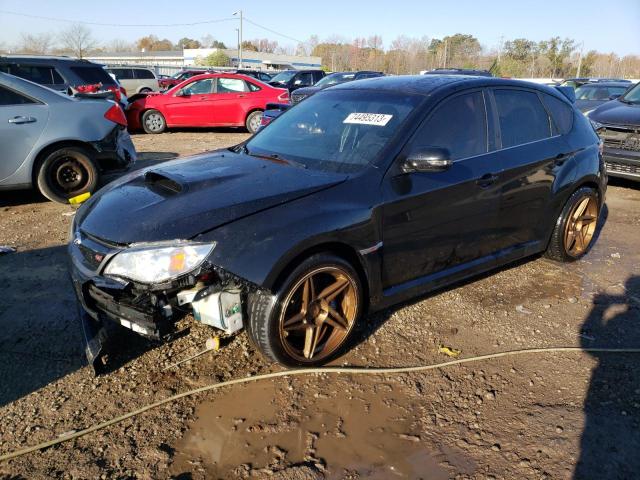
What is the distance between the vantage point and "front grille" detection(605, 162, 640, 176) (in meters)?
7.54

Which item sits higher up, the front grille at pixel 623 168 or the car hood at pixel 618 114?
the car hood at pixel 618 114

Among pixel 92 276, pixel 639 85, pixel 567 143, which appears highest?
pixel 639 85

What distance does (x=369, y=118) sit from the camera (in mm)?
3555

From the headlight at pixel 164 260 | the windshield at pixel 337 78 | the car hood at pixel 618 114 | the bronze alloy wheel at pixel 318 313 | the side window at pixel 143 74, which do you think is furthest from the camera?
the side window at pixel 143 74

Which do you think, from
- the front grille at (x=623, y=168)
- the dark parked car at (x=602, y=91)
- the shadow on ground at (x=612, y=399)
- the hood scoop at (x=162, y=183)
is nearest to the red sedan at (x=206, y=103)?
the front grille at (x=623, y=168)

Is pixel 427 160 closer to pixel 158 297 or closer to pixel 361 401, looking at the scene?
pixel 361 401

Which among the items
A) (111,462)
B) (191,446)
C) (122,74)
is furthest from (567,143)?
(122,74)

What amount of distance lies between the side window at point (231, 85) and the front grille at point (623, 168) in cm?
876

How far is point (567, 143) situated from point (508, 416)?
272cm

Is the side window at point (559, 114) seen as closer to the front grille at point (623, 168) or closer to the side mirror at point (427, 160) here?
the side mirror at point (427, 160)

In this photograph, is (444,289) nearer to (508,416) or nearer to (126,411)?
(508,416)

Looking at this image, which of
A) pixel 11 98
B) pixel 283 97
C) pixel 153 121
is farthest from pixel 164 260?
pixel 153 121

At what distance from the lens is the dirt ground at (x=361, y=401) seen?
7.87 ft

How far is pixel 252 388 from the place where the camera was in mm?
2920
